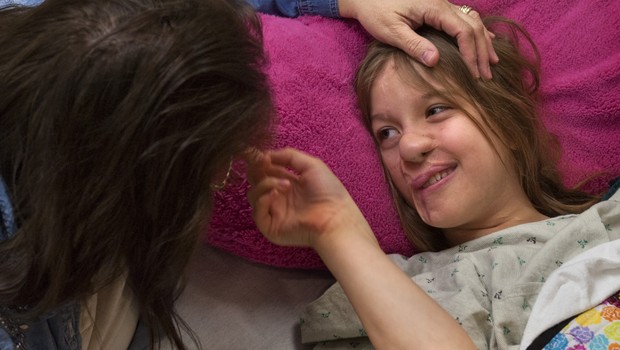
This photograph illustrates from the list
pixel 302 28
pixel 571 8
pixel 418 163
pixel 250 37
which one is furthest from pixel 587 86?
pixel 250 37

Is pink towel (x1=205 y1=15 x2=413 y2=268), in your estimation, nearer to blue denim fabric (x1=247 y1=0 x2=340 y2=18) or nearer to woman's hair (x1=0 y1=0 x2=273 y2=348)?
blue denim fabric (x1=247 y1=0 x2=340 y2=18)

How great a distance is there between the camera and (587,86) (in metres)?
1.51

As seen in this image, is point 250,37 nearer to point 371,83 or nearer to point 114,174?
point 114,174

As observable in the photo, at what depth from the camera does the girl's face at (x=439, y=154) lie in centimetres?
131

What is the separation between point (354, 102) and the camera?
1.42 metres

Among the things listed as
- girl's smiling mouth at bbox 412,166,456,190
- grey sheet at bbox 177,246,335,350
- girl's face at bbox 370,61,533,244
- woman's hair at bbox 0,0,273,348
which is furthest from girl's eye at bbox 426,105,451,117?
woman's hair at bbox 0,0,273,348

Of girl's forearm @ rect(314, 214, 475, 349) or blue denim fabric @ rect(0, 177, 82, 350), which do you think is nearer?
blue denim fabric @ rect(0, 177, 82, 350)

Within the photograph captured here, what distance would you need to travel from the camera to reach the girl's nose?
4.27 ft

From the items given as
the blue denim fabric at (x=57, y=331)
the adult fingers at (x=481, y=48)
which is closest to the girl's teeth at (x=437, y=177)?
the adult fingers at (x=481, y=48)

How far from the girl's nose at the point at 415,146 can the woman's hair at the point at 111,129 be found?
1.70ft

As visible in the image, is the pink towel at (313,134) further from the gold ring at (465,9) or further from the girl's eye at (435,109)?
the gold ring at (465,9)

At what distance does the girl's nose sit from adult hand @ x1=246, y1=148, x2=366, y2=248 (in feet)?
0.61

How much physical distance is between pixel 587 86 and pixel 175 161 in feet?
3.53

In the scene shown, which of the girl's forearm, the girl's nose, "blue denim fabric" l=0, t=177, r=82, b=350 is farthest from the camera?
the girl's nose
